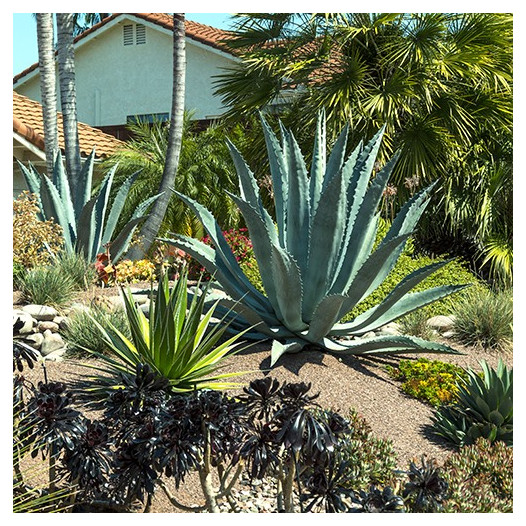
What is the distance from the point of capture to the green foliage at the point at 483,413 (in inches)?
224

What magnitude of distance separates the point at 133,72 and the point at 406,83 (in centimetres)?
1098

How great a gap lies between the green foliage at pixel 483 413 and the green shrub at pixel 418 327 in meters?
2.25

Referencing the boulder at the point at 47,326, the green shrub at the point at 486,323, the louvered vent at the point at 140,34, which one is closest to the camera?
the boulder at the point at 47,326

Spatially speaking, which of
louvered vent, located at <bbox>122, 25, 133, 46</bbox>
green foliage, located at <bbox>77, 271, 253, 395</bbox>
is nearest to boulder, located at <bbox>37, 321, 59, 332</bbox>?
green foliage, located at <bbox>77, 271, 253, 395</bbox>

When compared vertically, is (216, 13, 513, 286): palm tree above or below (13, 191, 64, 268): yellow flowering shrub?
above

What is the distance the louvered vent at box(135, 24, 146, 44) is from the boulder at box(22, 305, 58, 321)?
14587 millimetres

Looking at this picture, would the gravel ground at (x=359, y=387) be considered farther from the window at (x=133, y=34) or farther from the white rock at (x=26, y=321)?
the window at (x=133, y=34)

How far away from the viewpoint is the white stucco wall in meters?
20.2

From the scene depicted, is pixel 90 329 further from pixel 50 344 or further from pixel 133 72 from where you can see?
pixel 133 72

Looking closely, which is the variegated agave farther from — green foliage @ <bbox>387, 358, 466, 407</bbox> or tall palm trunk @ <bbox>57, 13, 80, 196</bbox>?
tall palm trunk @ <bbox>57, 13, 80, 196</bbox>

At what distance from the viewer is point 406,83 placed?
484 inches

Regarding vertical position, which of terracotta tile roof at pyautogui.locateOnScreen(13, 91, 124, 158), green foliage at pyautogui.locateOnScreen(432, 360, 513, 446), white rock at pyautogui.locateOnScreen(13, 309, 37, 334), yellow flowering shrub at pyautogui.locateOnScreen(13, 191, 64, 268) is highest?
terracotta tile roof at pyautogui.locateOnScreen(13, 91, 124, 158)

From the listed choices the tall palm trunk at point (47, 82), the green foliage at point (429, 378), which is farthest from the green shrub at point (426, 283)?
the tall palm trunk at point (47, 82)

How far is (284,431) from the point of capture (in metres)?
3.62
